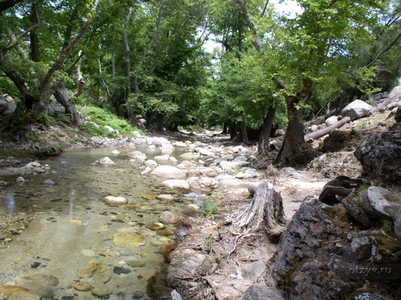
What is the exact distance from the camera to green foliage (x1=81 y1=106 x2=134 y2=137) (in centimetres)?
1555

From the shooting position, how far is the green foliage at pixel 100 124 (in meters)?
15.6

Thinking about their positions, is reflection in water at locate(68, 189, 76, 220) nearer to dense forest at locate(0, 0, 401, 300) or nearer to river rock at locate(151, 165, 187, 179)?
dense forest at locate(0, 0, 401, 300)

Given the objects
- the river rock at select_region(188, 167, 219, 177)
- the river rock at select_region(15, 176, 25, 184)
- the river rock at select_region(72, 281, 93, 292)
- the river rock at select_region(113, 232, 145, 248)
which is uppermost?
the river rock at select_region(15, 176, 25, 184)

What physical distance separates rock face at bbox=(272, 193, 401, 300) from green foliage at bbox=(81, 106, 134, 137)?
1425 centimetres

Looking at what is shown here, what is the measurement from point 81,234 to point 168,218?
145 cm

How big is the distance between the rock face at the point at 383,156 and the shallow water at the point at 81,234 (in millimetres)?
2860

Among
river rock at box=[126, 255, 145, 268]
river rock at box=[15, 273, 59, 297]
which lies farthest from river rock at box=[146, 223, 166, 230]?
river rock at box=[15, 273, 59, 297]

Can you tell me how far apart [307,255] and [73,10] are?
11581 mm

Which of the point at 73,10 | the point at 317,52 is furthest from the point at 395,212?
the point at 73,10

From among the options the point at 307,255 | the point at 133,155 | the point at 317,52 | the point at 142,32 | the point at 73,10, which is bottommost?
the point at 133,155

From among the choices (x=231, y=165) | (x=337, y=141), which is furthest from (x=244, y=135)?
(x=337, y=141)

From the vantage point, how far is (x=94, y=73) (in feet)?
75.9

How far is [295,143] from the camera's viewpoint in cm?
880

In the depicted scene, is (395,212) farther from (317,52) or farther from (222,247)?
(317,52)
